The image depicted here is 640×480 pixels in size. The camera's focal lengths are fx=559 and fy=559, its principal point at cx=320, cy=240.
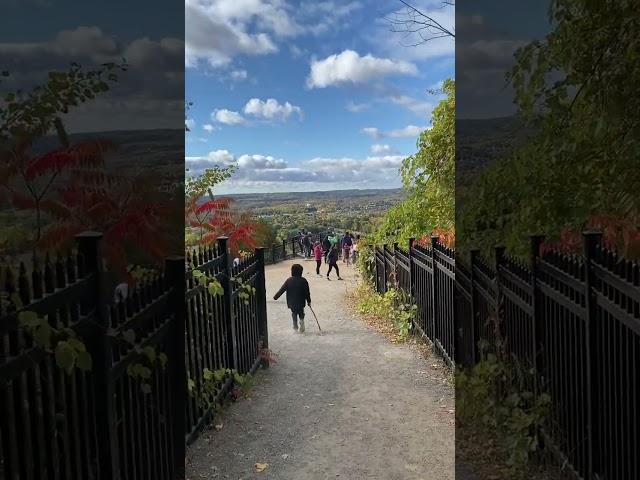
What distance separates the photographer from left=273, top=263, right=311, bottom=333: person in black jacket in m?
3.29

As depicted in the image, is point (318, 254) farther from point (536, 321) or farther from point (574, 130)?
point (574, 130)

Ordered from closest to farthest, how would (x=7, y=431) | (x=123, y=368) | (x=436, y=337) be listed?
(x=7, y=431) → (x=123, y=368) → (x=436, y=337)

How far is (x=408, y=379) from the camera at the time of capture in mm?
3115

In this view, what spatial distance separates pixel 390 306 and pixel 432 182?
1400mm

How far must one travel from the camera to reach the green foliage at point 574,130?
2.04m

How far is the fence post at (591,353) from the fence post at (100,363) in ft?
5.61

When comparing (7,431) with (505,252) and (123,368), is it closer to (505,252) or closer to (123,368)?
(123,368)

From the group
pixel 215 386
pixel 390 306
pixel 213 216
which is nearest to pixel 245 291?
pixel 215 386

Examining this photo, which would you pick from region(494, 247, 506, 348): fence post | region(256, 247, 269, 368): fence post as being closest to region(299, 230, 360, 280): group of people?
region(256, 247, 269, 368): fence post

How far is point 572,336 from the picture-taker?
2.30 meters

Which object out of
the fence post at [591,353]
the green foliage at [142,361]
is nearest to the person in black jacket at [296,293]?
the green foliage at [142,361]

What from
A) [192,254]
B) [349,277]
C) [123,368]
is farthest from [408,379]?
[123,368]

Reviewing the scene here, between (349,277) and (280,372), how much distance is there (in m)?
1.01

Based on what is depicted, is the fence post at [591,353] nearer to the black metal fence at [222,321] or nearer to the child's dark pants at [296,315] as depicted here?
the child's dark pants at [296,315]
